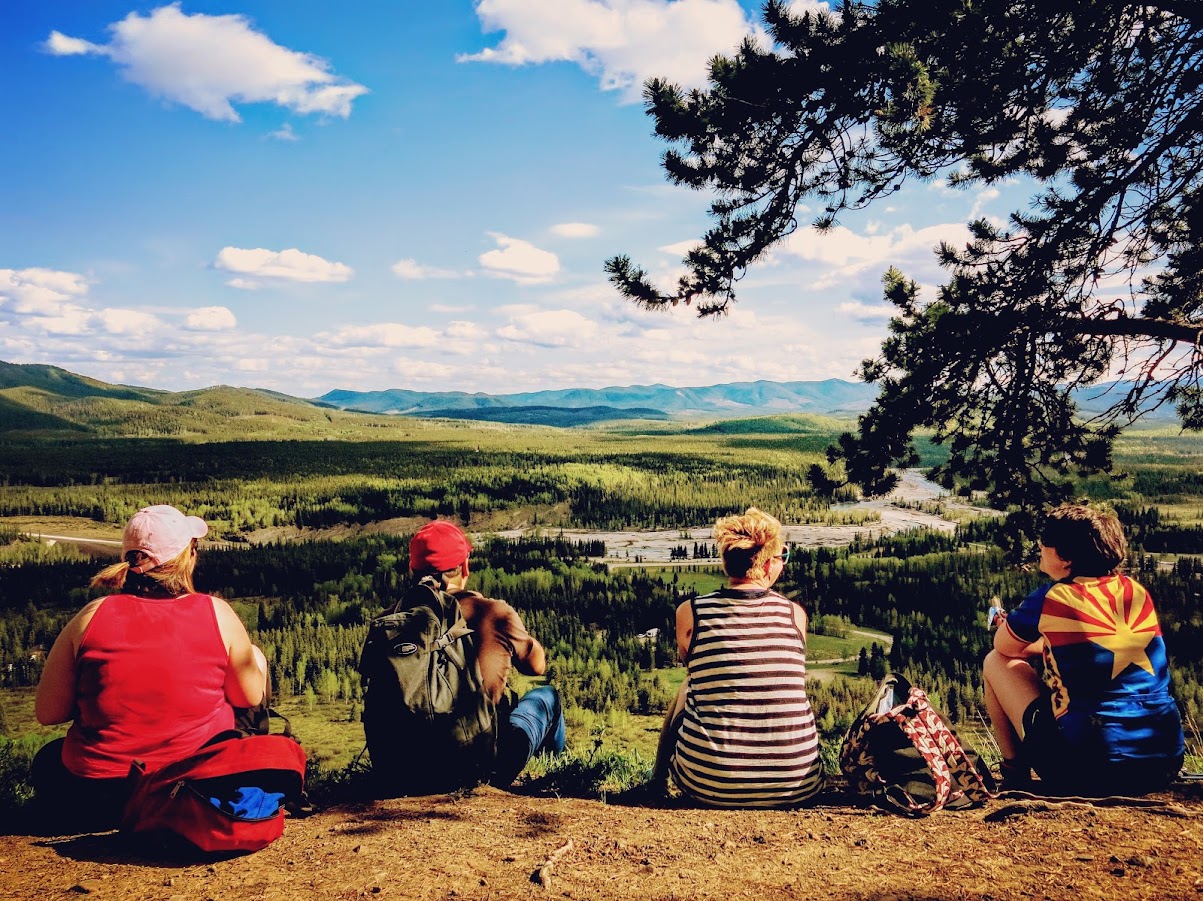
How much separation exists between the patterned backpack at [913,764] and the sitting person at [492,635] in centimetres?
169

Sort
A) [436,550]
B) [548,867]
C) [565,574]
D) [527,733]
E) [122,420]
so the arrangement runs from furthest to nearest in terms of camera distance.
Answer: [122,420]
[565,574]
[527,733]
[436,550]
[548,867]

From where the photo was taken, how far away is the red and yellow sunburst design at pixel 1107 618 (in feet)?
10.8

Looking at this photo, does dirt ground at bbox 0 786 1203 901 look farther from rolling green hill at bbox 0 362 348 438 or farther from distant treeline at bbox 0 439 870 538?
rolling green hill at bbox 0 362 348 438

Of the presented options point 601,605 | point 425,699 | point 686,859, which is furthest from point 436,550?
point 601,605

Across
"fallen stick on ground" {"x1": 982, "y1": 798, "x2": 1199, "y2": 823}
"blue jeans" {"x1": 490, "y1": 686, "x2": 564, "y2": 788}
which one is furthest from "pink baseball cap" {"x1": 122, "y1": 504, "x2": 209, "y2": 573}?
"fallen stick on ground" {"x1": 982, "y1": 798, "x2": 1199, "y2": 823}

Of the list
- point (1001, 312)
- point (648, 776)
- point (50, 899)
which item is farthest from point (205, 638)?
point (1001, 312)

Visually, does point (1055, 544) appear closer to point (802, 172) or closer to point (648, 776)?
point (648, 776)

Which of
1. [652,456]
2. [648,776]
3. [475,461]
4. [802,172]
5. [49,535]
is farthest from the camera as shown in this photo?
A: [652,456]

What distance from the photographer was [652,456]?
211 feet

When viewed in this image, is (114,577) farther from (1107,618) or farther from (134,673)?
(1107,618)

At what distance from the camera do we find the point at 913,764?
3.62 m

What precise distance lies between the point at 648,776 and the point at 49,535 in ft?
88.8

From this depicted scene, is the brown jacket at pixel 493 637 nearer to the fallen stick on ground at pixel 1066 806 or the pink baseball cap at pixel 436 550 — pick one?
the pink baseball cap at pixel 436 550

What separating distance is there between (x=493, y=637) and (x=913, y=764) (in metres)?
2.14
